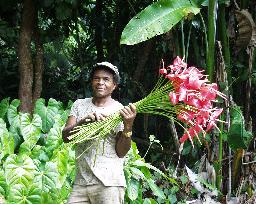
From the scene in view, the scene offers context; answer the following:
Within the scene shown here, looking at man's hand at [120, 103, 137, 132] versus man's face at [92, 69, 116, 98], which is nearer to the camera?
man's hand at [120, 103, 137, 132]

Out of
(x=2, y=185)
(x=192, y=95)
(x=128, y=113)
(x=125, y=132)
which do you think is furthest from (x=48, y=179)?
(x=192, y=95)

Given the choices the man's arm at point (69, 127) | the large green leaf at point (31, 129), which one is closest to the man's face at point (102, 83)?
the man's arm at point (69, 127)

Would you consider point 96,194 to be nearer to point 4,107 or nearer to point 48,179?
point 48,179

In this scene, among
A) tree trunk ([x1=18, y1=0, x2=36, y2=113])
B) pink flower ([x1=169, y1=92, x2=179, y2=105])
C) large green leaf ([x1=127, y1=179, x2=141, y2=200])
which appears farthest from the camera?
tree trunk ([x1=18, y1=0, x2=36, y2=113])

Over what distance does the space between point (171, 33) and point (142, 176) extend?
1.69 metres

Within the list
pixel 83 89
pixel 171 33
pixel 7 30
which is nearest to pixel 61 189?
pixel 171 33

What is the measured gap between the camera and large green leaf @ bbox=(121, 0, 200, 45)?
368 cm

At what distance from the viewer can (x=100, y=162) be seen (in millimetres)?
2684

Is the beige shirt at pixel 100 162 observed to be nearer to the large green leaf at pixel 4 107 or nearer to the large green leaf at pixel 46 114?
the large green leaf at pixel 46 114

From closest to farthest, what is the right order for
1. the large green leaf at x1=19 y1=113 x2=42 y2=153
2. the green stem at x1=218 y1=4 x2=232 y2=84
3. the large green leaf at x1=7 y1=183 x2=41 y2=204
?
the large green leaf at x1=7 y1=183 x2=41 y2=204
the large green leaf at x1=19 y1=113 x2=42 y2=153
the green stem at x1=218 y1=4 x2=232 y2=84

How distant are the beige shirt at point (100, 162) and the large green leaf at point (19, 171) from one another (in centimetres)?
64

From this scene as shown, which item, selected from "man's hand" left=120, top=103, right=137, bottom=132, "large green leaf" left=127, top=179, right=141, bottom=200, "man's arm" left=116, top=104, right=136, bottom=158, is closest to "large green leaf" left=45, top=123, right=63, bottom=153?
"large green leaf" left=127, top=179, right=141, bottom=200

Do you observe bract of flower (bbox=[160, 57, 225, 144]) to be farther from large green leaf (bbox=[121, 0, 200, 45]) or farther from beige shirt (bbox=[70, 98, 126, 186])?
large green leaf (bbox=[121, 0, 200, 45])

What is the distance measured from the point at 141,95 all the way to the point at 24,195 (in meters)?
3.28
